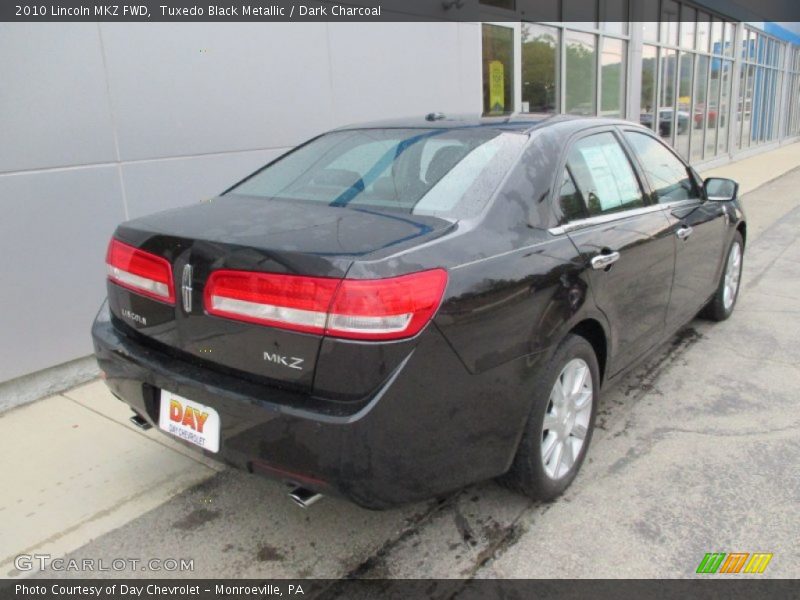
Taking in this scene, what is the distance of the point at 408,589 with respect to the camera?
2336 millimetres

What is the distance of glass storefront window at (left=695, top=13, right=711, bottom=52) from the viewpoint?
16062 millimetres

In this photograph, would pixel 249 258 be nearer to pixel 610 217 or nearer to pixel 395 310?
pixel 395 310

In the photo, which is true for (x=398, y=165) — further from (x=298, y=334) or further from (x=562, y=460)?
(x=562, y=460)

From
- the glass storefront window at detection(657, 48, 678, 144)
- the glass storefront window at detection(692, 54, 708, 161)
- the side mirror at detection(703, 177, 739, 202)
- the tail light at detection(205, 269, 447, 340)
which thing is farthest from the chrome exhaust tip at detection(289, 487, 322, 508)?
the glass storefront window at detection(692, 54, 708, 161)

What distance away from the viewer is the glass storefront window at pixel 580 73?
10.5 metres
